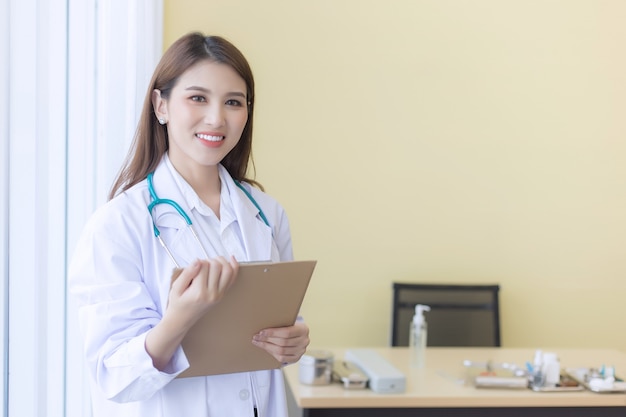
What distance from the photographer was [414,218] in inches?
139

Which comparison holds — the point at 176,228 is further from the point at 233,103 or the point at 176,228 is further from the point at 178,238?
the point at 233,103

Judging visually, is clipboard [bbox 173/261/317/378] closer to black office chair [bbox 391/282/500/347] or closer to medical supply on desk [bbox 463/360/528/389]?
medical supply on desk [bbox 463/360/528/389]

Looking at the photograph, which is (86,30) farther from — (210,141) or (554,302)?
(554,302)

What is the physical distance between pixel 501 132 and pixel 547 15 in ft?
2.09

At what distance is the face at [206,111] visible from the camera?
144 cm

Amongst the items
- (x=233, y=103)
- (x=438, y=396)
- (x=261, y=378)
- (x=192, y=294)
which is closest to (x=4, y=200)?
(x=192, y=294)

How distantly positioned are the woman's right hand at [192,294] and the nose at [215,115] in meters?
0.34

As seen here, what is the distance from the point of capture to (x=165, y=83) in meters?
1.50

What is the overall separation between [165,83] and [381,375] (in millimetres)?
1214

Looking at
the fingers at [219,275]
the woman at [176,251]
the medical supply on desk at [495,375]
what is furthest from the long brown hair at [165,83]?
the medical supply on desk at [495,375]

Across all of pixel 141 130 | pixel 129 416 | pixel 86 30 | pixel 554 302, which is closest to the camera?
pixel 129 416

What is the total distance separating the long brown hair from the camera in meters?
1.48

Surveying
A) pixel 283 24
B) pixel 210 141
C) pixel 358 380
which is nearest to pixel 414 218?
pixel 283 24

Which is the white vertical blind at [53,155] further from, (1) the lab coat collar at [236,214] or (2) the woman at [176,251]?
Result: (1) the lab coat collar at [236,214]
